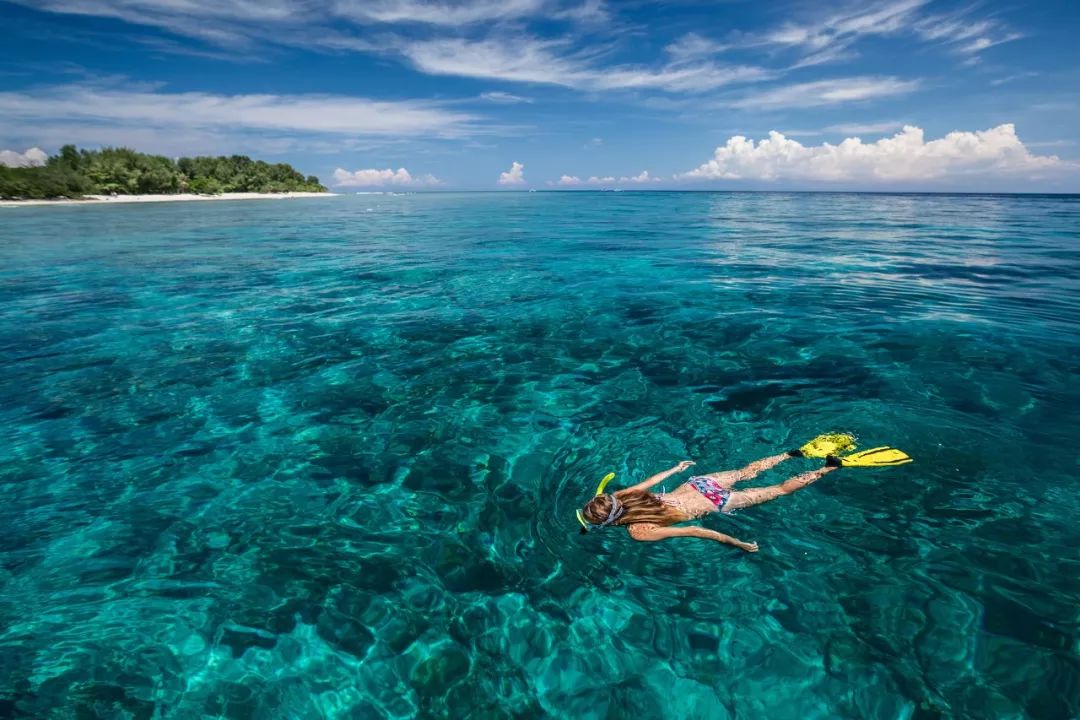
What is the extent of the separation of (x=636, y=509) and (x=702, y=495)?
1292 millimetres

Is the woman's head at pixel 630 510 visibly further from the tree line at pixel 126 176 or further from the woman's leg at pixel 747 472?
the tree line at pixel 126 176

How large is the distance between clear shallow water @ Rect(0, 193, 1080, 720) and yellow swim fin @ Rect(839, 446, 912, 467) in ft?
0.67

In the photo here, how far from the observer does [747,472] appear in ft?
27.2

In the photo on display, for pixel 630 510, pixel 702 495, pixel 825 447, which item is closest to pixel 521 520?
pixel 630 510

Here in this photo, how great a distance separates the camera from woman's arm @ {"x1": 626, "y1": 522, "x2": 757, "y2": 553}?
634 centimetres

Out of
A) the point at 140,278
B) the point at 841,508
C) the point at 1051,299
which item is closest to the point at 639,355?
the point at 841,508

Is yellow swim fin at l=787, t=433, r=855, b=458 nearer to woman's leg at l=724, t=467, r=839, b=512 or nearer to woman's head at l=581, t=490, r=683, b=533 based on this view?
woman's leg at l=724, t=467, r=839, b=512

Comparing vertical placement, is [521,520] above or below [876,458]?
below

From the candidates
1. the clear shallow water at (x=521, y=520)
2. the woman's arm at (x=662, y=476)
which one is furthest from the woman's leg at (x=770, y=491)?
the woman's arm at (x=662, y=476)

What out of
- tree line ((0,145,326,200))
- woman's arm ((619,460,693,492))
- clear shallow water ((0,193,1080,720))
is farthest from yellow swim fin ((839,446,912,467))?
tree line ((0,145,326,200))

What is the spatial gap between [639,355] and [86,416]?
13.0m

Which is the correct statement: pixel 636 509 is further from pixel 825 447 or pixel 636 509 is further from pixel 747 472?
pixel 825 447

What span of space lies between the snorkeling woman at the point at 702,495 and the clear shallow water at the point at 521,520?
24 centimetres

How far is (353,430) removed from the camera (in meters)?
10.4
